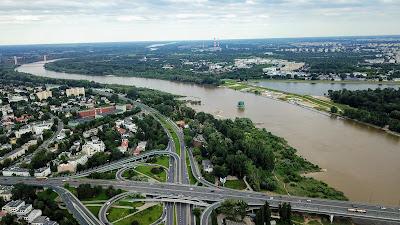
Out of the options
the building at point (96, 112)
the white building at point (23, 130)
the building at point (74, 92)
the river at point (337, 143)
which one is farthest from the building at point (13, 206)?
the building at point (74, 92)

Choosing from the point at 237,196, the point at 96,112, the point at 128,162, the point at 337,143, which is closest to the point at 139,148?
the point at 128,162

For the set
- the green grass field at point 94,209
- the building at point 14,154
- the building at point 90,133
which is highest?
the building at point 90,133

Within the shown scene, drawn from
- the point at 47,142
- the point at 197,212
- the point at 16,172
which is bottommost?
the point at 197,212

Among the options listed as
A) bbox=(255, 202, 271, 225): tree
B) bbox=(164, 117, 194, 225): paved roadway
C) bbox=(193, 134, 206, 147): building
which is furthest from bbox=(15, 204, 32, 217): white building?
bbox=(193, 134, 206, 147): building

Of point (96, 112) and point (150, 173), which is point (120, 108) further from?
point (150, 173)

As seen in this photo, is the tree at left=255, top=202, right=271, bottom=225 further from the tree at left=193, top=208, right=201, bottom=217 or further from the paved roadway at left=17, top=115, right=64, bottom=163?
the paved roadway at left=17, top=115, right=64, bottom=163

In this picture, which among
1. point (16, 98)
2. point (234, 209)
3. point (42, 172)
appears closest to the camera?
point (234, 209)

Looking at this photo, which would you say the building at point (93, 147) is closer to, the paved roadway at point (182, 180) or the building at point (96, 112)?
the paved roadway at point (182, 180)
